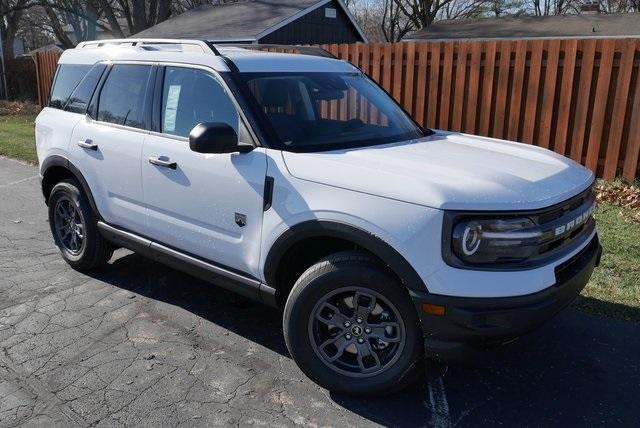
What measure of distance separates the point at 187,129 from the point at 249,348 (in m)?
1.49

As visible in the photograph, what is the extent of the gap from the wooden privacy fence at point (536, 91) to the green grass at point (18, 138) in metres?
7.03

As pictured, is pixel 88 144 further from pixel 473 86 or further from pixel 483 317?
pixel 473 86

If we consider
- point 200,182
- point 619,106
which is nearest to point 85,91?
point 200,182

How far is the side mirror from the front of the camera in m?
3.18

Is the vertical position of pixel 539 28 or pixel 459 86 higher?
pixel 539 28

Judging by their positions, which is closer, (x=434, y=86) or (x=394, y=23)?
(x=434, y=86)

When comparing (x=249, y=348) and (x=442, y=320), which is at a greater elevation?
(x=442, y=320)

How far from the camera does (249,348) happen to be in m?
3.69

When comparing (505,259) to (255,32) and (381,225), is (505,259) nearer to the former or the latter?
(381,225)

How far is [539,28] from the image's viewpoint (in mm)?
24156

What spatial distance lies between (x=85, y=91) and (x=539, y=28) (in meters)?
23.4

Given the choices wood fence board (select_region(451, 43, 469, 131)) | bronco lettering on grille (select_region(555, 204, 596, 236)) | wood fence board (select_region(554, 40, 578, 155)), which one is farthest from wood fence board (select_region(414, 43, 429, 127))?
bronco lettering on grille (select_region(555, 204, 596, 236))

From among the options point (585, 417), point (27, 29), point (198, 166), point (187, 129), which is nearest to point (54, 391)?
point (198, 166)

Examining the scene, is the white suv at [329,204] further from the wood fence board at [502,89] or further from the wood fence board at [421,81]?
the wood fence board at [421,81]
